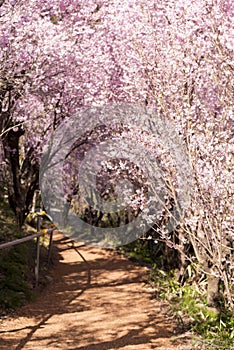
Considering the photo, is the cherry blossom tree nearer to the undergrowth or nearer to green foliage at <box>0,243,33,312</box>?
the undergrowth

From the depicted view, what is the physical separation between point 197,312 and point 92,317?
1.77m

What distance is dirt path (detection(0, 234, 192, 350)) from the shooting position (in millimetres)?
6562

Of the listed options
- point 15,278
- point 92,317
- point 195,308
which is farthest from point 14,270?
point 195,308

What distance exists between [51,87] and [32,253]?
3.78 m

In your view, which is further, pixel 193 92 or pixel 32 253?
pixel 32 253

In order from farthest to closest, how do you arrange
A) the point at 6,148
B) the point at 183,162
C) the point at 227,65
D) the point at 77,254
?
the point at 77,254 < the point at 6,148 < the point at 183,162 < the point at 227,65

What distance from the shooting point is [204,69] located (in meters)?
7.64

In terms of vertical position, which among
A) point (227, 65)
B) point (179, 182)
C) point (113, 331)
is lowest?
point (113, 331)

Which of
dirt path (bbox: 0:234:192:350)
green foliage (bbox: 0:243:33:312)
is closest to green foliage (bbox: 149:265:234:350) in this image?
dirt path (bbox: 0:234:192:350)

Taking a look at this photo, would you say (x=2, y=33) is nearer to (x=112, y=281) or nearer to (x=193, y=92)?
(x=193, y=92)

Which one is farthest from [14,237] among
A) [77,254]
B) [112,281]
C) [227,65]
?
[227,65]

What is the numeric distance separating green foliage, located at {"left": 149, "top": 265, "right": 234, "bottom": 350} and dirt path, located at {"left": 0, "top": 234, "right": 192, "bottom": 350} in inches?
11.1

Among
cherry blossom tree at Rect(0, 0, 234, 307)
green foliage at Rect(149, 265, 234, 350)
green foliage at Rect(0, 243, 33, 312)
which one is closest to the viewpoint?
cherry blossom tree at Rect(0, 0, 234, 307)

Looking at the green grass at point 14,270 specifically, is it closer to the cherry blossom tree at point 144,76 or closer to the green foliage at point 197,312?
the cherry blossom tree at point 144,76
